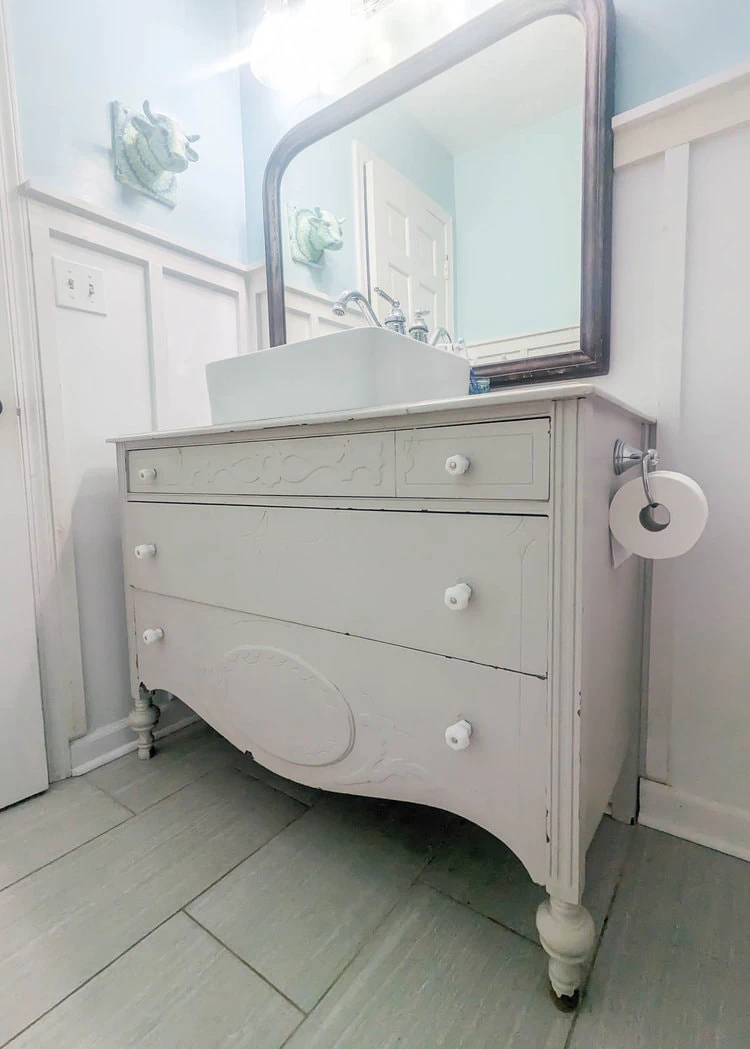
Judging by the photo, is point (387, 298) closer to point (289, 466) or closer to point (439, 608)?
point (289, 466)

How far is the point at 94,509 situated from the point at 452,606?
1023 mm

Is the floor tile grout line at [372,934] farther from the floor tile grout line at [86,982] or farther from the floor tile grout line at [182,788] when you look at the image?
the floor tile grout line at [182,788]

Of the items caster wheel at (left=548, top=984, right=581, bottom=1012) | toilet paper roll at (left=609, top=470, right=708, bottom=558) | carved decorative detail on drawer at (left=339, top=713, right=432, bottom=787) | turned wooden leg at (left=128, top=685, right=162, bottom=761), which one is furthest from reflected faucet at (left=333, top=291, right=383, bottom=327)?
caster wheel at (left=548, top=984, right=581, bottom=1012)

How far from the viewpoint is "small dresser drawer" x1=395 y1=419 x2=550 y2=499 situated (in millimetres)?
617

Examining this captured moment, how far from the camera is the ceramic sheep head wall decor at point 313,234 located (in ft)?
4.70

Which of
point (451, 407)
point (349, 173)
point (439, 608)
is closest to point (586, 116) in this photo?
point (349, 173)

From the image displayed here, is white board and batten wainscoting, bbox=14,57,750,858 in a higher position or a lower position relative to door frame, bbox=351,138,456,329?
lower

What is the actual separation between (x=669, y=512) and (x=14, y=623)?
1.30m

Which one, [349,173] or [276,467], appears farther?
[349,173]

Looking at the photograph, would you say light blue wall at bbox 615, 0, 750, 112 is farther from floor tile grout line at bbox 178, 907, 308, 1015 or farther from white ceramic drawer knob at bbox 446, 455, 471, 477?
floor tile grout line at bbox 178, 907, 308, 1015

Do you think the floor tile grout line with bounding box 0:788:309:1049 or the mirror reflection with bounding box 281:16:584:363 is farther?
the mirror reflection with bounding box 281:16:584:363

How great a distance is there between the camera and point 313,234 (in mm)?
1472

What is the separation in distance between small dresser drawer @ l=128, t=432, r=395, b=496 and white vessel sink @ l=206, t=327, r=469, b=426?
10 centimetres

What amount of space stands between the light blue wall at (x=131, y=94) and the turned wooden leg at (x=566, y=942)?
5.45ft
